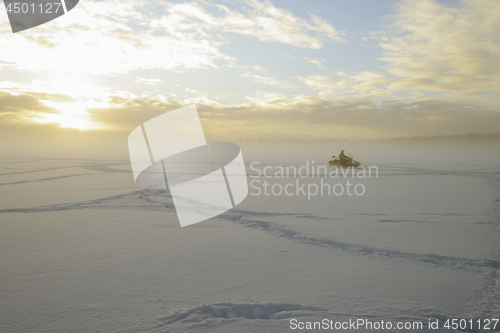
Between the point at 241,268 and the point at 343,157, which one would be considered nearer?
the point at 241,268

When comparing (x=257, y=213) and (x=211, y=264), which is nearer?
(x=211, y=264)

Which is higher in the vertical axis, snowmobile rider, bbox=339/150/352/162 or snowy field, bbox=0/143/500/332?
snowmobile rider, bbox=339/150/352/162

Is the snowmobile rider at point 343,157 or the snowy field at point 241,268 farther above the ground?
the snowmobile rider at point 343,157

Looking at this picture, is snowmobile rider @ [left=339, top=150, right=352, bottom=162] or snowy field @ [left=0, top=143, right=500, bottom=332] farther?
snowmobile rider @ [left=339, top=150, right=352, bottom=162]

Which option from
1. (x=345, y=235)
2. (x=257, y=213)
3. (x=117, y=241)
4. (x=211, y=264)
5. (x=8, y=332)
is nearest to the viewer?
(x=8, y=332)

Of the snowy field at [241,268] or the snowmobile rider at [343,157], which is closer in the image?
the snowy field at [241,268]

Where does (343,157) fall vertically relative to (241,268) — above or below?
above

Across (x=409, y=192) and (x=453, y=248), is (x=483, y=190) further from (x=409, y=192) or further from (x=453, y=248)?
(x=453, y=248)

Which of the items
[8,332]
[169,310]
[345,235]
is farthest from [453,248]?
[8,332]
